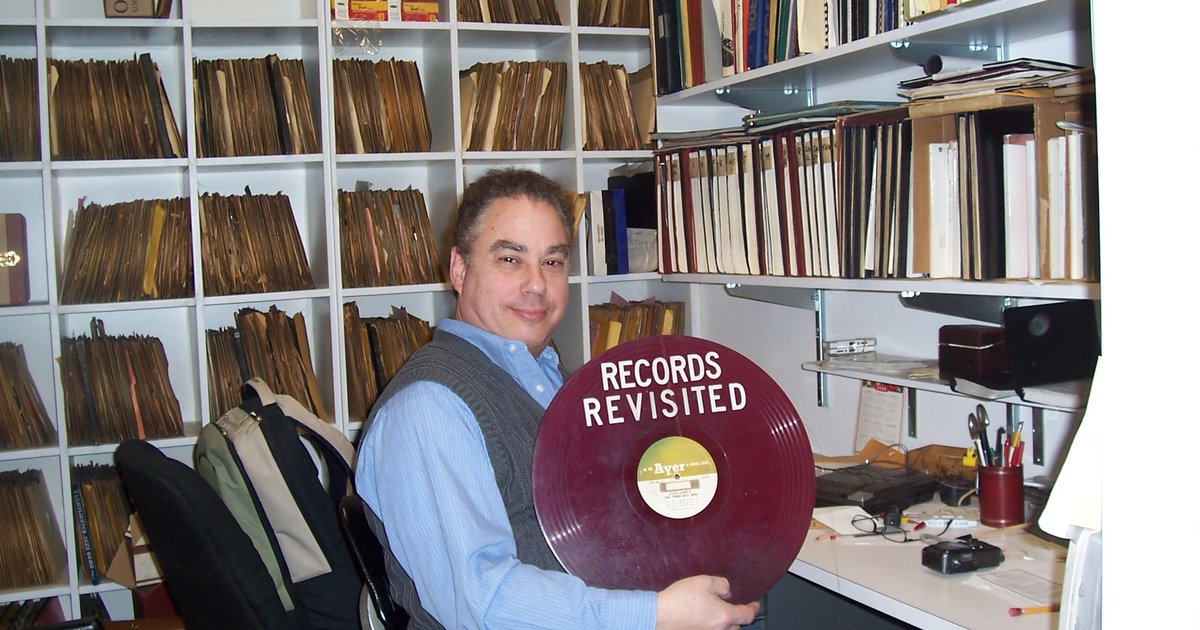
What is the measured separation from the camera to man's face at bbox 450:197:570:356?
1579mm

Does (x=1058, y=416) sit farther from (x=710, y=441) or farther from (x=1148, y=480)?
(x=1148, y=480)

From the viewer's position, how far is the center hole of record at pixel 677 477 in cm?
131

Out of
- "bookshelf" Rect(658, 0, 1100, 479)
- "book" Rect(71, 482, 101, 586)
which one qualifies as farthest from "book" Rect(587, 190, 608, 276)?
"book" Rect(71, 482, 101, 586)

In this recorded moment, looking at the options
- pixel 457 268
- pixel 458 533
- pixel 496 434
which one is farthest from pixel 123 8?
pixel 458 533

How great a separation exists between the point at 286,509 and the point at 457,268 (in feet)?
2.55

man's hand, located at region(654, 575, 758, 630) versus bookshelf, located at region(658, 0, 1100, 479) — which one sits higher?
bookshelf, located at region(658, 0, 1100, 479)

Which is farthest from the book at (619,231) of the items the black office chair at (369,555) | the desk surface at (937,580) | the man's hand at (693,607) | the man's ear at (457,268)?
the man's hand at (693,607)

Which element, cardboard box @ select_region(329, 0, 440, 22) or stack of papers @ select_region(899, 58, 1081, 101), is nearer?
stack of papers @ select_region(899, 58, 1081, 101)

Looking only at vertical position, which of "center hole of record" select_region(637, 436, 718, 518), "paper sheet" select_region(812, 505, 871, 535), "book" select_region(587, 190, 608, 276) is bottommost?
"paper sheet" select_region(812, 505, 871, 535)

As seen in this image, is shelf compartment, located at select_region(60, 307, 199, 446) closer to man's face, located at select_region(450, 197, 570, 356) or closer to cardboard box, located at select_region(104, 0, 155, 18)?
cardboard box, located at select_region(104, 0, 155, 18)

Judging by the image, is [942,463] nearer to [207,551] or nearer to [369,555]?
[369,555]

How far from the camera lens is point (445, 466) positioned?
1.33 metres

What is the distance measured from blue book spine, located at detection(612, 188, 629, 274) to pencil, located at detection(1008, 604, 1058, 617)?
5.77 feet

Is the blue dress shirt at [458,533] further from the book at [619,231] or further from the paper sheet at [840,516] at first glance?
the book at [619,231]
